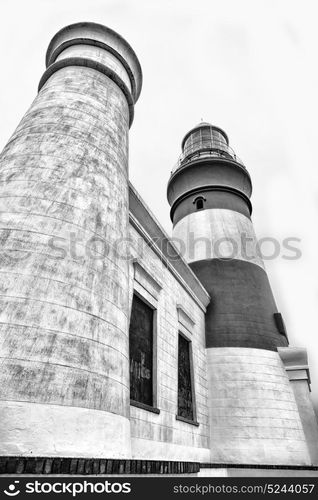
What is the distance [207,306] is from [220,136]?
14178 millimetres

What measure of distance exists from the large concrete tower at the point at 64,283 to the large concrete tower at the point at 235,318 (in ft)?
27.1

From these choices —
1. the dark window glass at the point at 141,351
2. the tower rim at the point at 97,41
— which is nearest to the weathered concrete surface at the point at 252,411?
the dark window glass at the point at 141,351

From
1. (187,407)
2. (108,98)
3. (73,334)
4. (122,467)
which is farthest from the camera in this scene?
(187,407)

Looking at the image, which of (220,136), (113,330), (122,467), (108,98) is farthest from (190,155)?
(122,467)

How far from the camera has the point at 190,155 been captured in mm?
19812

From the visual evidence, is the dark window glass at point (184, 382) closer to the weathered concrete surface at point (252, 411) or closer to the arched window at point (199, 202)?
the weathered concrete surface at point (252, 411)

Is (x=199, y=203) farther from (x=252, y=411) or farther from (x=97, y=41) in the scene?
(x=252, y=411)

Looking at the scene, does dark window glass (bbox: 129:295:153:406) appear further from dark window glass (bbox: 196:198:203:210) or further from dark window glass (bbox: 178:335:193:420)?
dark window glass (bbox: 196:198:203:210)

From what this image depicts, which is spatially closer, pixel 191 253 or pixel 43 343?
pixel 43 343

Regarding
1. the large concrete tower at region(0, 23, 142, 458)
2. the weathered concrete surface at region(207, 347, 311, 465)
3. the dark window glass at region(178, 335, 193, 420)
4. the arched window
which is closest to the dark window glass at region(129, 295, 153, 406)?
the dark window glass at region(178, 335, 193, 420)

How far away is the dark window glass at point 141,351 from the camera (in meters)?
7.59

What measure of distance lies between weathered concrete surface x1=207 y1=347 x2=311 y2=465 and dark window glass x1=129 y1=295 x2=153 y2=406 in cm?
504
